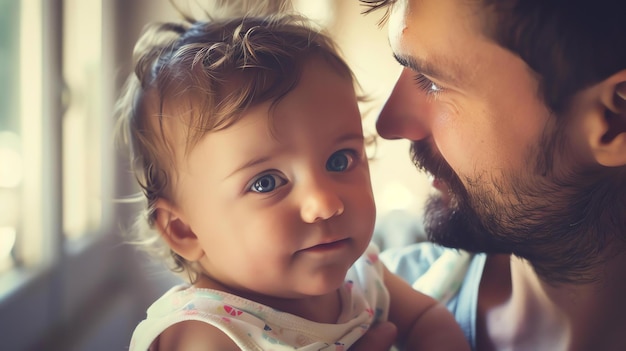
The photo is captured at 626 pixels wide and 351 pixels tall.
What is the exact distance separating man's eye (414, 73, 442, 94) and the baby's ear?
1.37 feet

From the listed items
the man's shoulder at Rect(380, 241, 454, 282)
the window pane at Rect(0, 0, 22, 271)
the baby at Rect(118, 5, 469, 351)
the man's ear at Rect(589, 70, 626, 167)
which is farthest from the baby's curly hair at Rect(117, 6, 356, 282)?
the man's shoulder at Rect(380, 241, 454, 282)

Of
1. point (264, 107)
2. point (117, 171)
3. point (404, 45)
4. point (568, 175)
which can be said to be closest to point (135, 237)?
point (117, 171)

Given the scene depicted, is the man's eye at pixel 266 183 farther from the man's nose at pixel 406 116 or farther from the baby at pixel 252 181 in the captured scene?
the man's nose at pixel 406 116

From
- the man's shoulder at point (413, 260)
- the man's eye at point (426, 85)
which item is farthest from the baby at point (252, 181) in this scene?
the man's shoulder at point (413, 260)

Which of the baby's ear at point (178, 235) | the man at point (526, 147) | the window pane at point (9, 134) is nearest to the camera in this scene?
the man at point (526, 147)

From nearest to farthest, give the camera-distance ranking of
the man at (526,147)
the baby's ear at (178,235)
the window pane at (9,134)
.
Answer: the man at (526,147), the baby's ear at (178,235), the window pane at (9,134)

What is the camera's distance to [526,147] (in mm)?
926

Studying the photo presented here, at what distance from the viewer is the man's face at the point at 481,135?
0.87 meters

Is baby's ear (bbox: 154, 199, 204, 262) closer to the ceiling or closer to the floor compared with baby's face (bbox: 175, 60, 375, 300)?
closer to the floor

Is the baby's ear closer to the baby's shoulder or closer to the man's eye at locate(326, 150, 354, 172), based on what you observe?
the baby's shoulder

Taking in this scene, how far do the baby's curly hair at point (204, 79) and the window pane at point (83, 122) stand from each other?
0.36m

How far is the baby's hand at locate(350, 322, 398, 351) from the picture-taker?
939mm

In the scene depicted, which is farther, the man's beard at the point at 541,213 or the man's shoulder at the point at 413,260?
the man's shoulder at the point at 413,260

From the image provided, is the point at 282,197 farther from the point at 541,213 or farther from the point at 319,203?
the point at 541,213
